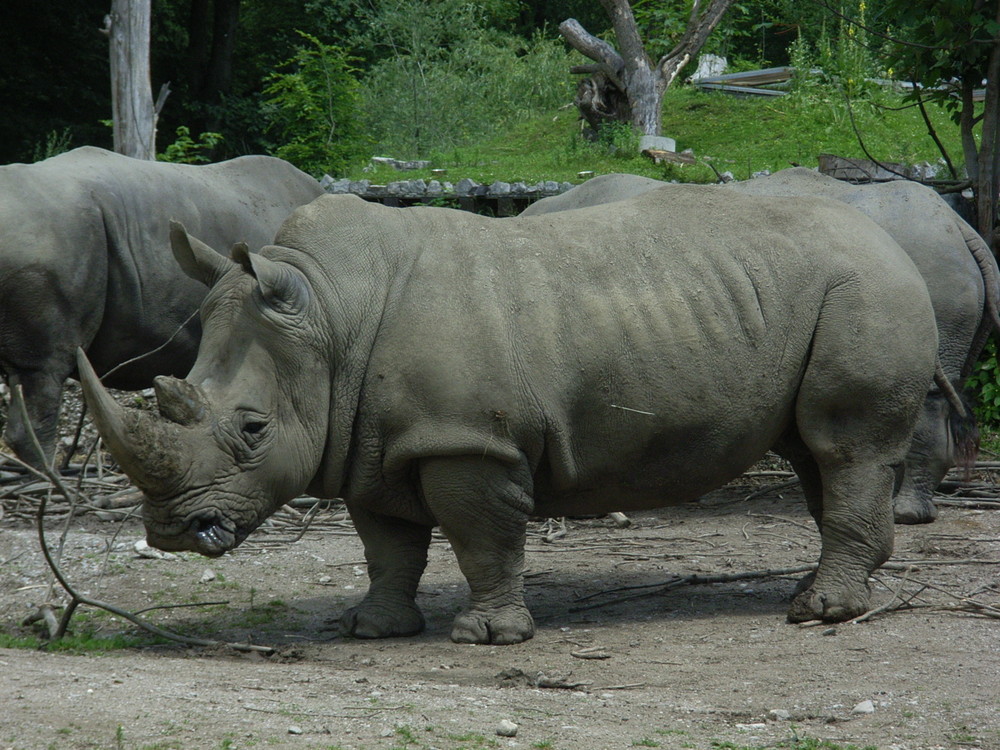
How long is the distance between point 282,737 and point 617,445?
7.18ft

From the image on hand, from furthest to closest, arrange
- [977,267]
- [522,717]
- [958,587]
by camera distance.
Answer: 1. [977,267]
2. [958,587]
3. [522,717]

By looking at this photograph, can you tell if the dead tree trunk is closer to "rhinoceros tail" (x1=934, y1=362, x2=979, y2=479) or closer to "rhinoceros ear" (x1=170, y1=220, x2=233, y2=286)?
"rhinoceros tail" (x1=934, y1=362, x2=979, y2=479)

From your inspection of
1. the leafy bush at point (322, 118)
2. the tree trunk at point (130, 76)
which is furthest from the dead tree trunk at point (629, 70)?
the tree trunk at point (130, 76)

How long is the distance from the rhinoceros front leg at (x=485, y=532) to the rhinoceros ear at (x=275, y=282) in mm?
832

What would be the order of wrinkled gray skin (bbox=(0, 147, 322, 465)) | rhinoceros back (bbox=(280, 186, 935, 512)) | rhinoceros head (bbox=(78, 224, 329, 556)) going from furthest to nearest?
wrinkled gray skin (bbox=(0, 147, 322, 465)) < rhinoceros back (bbox=(280, 186, 935, 512)) < rhinoceros head (bbox=(78, 224, 329, 556))

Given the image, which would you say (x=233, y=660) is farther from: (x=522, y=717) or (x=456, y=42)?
(x=456, y=42)

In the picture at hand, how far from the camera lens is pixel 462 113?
76.5 feet

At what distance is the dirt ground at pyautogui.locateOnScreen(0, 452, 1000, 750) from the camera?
153 inches

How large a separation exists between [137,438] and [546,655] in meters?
1.83

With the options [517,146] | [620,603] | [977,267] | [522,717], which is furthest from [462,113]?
[522,717]

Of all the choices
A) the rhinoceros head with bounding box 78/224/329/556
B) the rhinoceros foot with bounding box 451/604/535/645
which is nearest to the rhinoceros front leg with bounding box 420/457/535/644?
the rhinoceros foot with bounding box 451/604/535/645

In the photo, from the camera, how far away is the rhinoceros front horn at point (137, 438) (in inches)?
179

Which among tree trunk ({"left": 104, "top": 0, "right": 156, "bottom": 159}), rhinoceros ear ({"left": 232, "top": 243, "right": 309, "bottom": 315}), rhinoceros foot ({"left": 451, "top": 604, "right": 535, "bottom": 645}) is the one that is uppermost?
tree trunk ({"left": 104, "top": 0, "right": 156, "bottom": 159})

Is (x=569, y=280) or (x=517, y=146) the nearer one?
(x=569, y=280)
